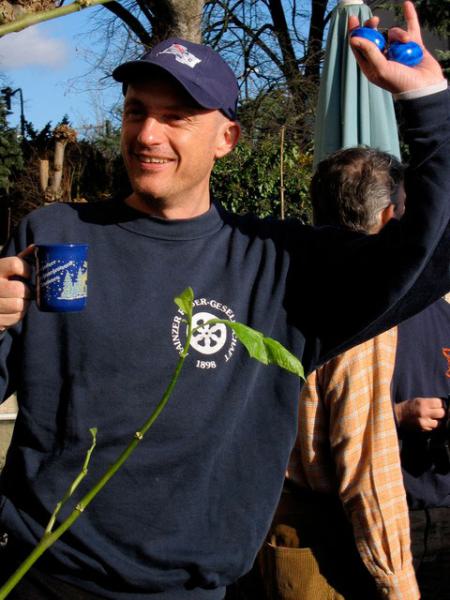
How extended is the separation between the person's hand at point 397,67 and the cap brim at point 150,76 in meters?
0.41

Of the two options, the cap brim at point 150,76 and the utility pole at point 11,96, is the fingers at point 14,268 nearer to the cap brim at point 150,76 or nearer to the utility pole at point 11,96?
the cap brim at point 150,76

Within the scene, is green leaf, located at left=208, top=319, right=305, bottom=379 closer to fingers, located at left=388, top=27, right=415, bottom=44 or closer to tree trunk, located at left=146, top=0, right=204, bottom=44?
fingers, located at left=388, top=27, right=415, bottom=44

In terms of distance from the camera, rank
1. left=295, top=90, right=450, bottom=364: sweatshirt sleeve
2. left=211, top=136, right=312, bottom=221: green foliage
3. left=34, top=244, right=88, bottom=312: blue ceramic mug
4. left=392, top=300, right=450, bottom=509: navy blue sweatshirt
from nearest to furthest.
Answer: left=34, top=244, right=88, bottom=312: blue ceramic mug → left=295, top=90, right=450, bottom=364: sweatshirt sleeve → left=392, top=300, right=450, bottom=509: navy blue sweatshirt → left=211, top=136, right=312, bottom=221: green foliage

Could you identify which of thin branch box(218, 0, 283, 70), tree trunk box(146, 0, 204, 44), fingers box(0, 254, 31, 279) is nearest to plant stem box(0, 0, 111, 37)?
fingers box(0, 254, 31, 279)

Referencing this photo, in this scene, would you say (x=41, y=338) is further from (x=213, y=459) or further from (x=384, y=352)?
(x=384, y=352)

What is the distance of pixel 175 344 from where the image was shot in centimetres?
208

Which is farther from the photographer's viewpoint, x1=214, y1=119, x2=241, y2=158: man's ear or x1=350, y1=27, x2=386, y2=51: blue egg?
x1=214, y1=119, x2=241, y2=158: man's ear

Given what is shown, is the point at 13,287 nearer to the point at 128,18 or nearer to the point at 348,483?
the point at 348,483

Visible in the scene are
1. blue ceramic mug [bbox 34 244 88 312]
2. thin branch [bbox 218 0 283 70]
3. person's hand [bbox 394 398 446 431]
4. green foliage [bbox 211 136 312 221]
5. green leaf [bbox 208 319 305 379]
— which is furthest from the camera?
thin branch [bbox 218 0 283 70]

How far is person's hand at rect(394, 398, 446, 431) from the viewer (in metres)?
2.59

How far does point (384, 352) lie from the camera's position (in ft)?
8.13

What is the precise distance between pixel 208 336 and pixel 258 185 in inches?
301

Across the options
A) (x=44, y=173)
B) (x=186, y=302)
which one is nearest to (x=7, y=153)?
(x=44, y=173)

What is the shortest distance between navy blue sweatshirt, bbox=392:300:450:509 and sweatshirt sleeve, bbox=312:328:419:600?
216 millimetres
